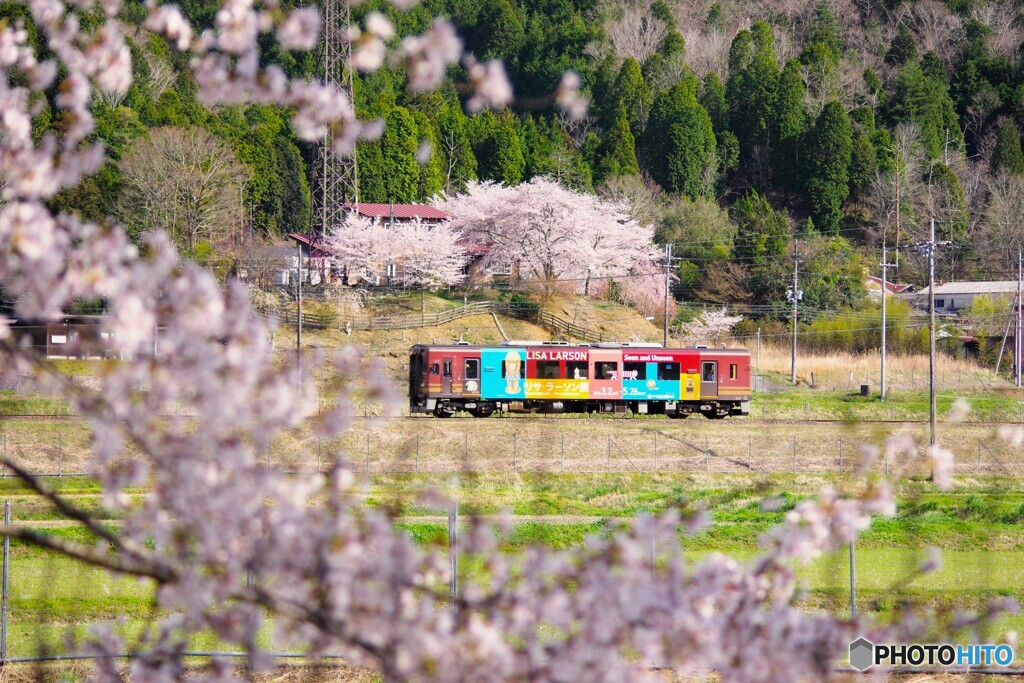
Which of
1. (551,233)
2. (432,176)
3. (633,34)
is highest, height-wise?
(633,34)

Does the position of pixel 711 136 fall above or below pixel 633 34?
below

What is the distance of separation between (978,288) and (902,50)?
40.7 meters

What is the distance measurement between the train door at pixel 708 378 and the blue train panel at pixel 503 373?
17.2ft

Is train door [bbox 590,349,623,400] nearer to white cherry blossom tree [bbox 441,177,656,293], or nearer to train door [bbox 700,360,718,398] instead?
train door [bbox 700,360,718,398]

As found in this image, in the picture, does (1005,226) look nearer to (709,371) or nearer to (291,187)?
(709,371)

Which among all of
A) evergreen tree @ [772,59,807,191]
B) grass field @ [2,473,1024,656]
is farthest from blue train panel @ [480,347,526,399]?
evergreen tree @ [772,59,807,191]

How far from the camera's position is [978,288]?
186 ft

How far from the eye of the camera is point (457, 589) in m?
10.3

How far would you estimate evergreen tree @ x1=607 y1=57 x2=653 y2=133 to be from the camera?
77.7 metres

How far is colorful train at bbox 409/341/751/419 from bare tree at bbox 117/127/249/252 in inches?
394

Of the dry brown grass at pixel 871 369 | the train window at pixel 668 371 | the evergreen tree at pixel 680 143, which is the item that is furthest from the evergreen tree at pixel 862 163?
the train window at pixel 668 371

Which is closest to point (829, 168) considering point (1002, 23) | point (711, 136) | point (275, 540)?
point (711, 136)

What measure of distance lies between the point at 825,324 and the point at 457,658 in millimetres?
50011

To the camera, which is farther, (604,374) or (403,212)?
(403,212)
